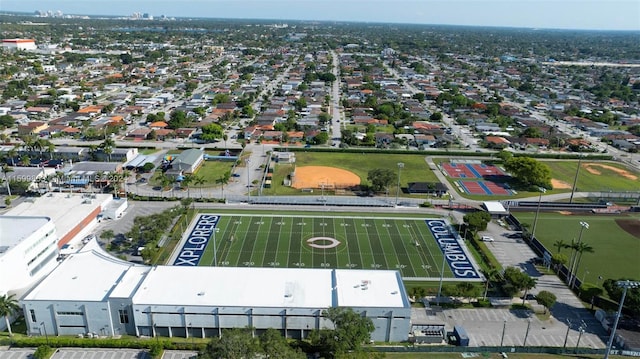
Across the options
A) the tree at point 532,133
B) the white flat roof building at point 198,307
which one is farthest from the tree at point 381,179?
the tree at point 532,133

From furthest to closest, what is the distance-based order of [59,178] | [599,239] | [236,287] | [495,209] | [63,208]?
[59,178] → [495,209] → [599,239] → [63,208] → [236,287]

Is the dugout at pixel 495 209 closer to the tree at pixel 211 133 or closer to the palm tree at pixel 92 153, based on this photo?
the tree at pixel 211 133

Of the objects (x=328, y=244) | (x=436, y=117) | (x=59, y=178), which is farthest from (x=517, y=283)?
(x=436, y=117)

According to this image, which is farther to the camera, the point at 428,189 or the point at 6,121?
the point at 6,121

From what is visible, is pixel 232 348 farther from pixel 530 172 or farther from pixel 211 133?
pixel 211 133

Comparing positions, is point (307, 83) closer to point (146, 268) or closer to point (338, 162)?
point (338, 162)

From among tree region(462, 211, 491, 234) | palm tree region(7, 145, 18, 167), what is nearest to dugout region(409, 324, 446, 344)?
tree region(462, 211, 491, 234)

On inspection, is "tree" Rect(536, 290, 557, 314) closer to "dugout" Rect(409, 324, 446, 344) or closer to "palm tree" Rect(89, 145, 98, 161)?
"dugout" Rect(409, 324, 446, 344)

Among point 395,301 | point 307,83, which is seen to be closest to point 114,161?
point 395,301
